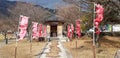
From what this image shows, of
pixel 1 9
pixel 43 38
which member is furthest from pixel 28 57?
pixel 1 9

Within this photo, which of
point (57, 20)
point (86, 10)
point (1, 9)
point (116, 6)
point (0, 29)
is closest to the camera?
point (116, 6)

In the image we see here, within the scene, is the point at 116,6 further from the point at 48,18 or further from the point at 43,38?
the point at 48,18

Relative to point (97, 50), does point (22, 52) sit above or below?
below

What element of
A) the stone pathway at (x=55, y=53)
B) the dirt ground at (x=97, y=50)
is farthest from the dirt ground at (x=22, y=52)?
the dirt ground at (x=97, y=50)

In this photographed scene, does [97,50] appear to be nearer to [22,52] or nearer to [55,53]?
[55,53]

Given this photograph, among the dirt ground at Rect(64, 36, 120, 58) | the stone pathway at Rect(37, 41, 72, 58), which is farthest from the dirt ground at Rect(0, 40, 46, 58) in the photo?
the dirt ground at Rect(64, 36, 120, 58)

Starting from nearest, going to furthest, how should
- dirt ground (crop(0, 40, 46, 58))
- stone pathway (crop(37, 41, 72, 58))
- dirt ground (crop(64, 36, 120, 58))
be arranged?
dirt ground (crop(64, 36, 120, 58)) → stone pathway (crop(37, 41, 72, 58)) → dirt ground (crop(0, 40, 46, 58))

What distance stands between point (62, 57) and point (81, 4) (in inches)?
386

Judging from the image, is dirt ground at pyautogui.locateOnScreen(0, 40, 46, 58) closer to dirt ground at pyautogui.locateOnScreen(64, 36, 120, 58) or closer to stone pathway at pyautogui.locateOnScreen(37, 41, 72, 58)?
stone pathway at pyautogui.locateOnScreen(37, 41, 72, 58)

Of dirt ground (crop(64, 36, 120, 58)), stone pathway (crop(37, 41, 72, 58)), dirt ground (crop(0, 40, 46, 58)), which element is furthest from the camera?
dirt ground (crop(0, 40, 46, 58))

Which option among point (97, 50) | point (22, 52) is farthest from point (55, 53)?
point (97, 50)

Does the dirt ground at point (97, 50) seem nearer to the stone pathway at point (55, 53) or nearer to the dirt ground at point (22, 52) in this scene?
the stone pathway at point (55, 53)

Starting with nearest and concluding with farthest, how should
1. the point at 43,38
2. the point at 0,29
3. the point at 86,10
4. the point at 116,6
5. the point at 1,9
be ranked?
the point at 116,6, the point at 86,10, the point at 43,38, the point at 0,29, the point at 1,9

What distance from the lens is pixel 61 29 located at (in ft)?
198
